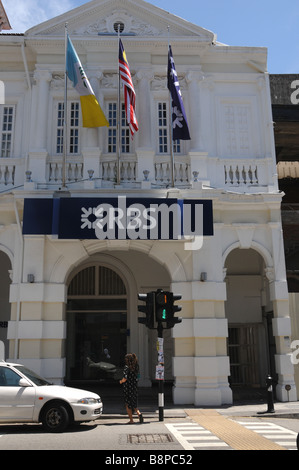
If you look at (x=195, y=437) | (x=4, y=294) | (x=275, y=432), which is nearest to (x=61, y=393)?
(x=195, y=437)

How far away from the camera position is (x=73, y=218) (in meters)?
14.3

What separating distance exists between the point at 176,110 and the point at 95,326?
8764 mm

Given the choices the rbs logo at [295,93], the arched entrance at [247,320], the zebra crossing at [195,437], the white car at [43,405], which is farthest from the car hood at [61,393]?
the rbs logo at [295,93]

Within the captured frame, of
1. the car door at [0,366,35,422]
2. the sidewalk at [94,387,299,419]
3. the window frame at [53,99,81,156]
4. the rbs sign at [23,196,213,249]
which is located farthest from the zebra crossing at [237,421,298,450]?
the window frame at [53,99,81,156]

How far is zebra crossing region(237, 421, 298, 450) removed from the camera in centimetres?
869

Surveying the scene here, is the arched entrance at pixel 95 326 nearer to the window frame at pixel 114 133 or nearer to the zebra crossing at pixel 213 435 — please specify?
the window frame at pixel 114 133

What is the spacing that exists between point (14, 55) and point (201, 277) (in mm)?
10125

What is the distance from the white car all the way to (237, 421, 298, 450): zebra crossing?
3559 mm

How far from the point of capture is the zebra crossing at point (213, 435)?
8.47 meters

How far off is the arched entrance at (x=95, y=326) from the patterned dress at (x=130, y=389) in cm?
678

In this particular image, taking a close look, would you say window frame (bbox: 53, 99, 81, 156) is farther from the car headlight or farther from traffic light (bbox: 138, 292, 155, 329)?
the car headlight

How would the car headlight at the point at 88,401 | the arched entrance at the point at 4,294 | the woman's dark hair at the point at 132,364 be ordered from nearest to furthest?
the car headlight at the point at 88,401, the woman's dark hair at the point at 132,364, the arched entrance at the point at 4,294
